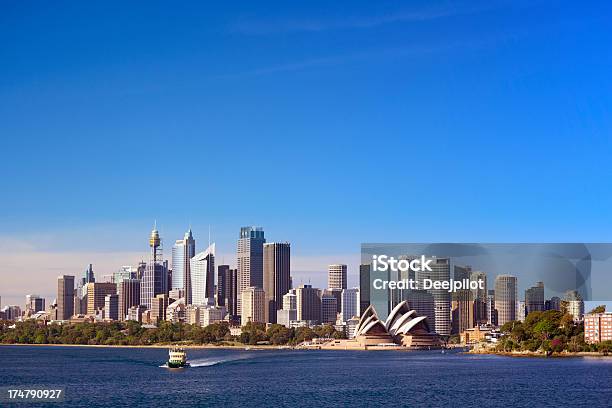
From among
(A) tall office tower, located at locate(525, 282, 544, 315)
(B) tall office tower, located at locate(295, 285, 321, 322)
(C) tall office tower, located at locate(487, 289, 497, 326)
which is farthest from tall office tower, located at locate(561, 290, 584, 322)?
(B) tall office tower, located at locate(295, 285, 321, 322)

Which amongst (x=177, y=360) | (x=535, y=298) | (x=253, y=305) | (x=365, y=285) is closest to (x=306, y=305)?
(x=253, y=305)

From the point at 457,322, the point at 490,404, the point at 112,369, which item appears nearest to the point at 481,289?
the point at 457,322

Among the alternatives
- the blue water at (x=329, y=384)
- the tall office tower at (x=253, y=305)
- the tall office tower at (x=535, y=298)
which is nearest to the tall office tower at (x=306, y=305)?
the tall office tower at (x=253, y=305)

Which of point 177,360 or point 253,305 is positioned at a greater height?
point 253,305

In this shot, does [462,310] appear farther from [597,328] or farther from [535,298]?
[597,328]

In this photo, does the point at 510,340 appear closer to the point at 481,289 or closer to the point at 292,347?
the point at 481,289

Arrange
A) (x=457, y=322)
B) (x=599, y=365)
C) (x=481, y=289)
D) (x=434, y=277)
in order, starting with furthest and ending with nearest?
(x=457, y=322) < (x=481, y=289) < (x=434, y=277) < (x=599, y=365)
